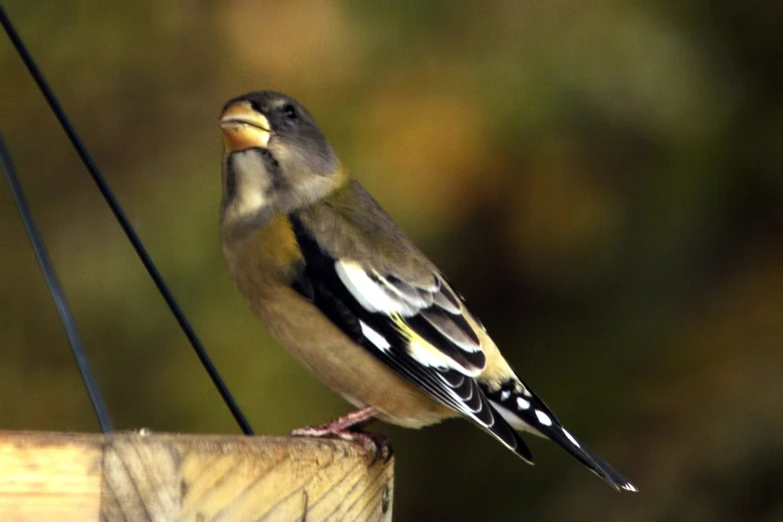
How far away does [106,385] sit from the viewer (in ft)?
14.3

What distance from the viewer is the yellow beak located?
3.08 meters

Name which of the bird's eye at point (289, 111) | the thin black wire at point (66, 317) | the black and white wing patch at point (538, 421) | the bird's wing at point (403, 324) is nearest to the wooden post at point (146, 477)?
the thin black wire at point (66, 317)

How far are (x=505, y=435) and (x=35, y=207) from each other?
241 cm

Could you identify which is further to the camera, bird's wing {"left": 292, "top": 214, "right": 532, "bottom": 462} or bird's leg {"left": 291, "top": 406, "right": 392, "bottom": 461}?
bird's wing {"left": 292, "top": 214, "right": 532, "bottom": 462}

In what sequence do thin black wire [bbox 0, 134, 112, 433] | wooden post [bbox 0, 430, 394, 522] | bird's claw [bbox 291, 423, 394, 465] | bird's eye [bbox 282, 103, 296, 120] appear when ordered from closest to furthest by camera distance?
1. wooden post [bbox 0, 430, 394, 522]
2. thin black wire [bbox 0, 134, 112, 433]
3. bird's claw [bbox 291, 423, 394, 465]
4. bird's eye [bbox 282, 103, 296, 120]

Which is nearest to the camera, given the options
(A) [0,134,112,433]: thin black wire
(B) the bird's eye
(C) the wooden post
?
(C) the wooden post

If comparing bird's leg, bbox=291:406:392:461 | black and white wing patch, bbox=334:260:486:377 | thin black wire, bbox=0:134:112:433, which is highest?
thin black wire, bbox=0:134:112:433

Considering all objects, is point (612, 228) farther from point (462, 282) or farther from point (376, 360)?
point (376, 360)

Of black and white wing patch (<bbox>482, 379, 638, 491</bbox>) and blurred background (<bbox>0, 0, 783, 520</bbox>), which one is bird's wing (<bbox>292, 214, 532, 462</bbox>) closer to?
black and white wing patch (<bbox>482, 379, 638, 491</bbox>)

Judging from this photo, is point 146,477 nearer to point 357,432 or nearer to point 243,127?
point 357,432

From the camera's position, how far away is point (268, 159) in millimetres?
3252

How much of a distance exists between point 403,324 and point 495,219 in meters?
1.45

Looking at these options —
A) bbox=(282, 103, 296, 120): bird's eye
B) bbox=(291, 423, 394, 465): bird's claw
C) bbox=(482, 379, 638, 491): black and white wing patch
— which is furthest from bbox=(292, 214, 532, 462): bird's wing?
bbox=(282, 103, 296, 120): bird's eye

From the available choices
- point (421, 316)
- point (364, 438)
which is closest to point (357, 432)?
point (364, 438)
